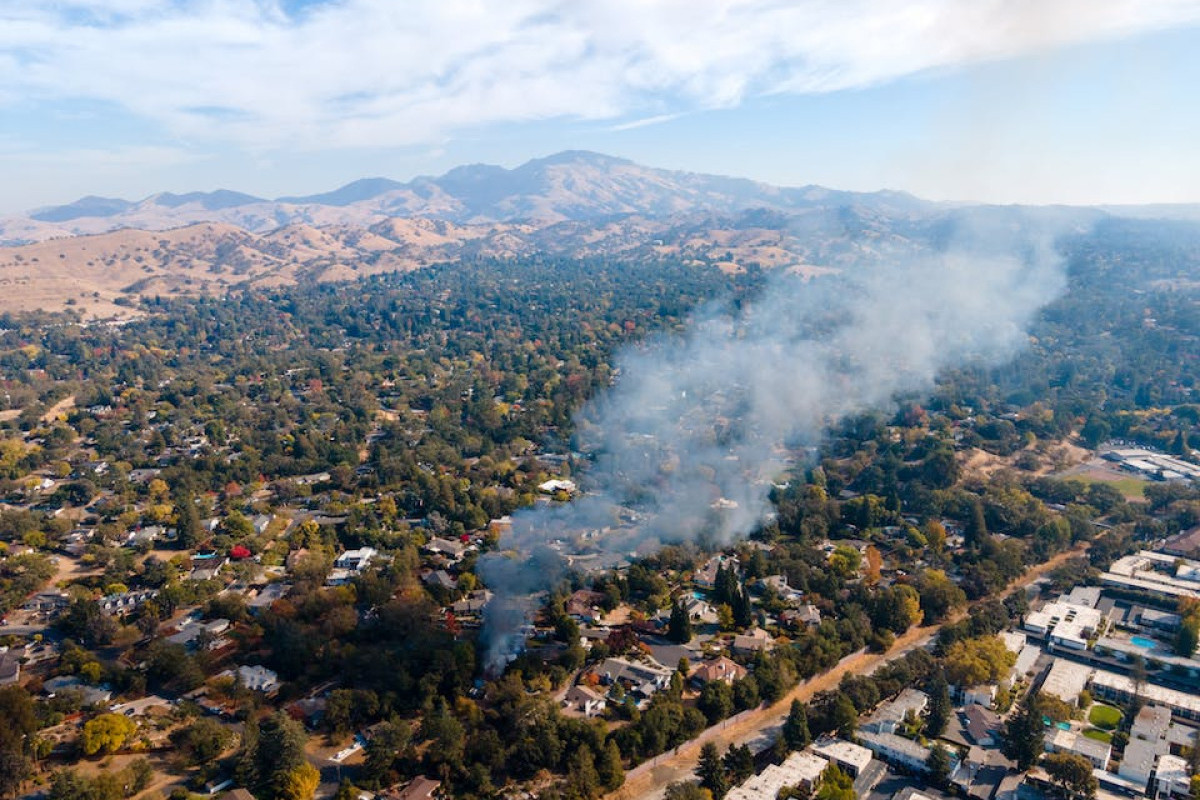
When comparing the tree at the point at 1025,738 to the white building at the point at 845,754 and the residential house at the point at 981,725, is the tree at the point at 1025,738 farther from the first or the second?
the white building at the point at 845,754

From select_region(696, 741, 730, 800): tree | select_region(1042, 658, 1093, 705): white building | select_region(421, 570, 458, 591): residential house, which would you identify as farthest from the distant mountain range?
select_region(696, 741, 730, 800): tree

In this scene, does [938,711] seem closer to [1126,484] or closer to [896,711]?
[896,711]

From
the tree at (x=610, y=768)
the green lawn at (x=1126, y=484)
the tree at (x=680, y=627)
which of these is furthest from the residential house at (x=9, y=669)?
the green lawn at (x=1126, y=484)

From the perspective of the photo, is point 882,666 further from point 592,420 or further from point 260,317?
point 260,317

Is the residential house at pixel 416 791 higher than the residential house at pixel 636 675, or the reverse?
the residential house at pixel 416 791

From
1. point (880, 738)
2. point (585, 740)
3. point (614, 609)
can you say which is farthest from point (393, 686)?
point (880, 738)
